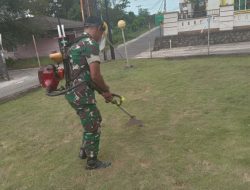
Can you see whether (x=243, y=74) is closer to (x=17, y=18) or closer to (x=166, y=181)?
(x=166, y=181)

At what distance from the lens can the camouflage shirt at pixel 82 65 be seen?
3250 mm

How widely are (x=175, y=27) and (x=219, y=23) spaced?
119 inches

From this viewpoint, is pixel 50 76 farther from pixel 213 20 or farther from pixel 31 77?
pixel 213 20

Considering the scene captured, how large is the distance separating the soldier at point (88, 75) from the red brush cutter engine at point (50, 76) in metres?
0.19

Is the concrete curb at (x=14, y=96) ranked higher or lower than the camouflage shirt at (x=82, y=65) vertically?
lower

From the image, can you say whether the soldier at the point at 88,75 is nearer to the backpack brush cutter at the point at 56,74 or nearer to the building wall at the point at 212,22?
the backpack brush cutter at the point at 56,74

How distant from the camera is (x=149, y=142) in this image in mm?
4301

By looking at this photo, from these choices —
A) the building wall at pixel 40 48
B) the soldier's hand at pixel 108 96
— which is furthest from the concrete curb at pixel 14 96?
the building wall at pixel 40 48

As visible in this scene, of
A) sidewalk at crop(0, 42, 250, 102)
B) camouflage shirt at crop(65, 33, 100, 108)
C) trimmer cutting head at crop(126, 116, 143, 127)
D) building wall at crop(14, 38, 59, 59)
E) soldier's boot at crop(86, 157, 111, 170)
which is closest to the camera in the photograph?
camouflage shirt at crop(65, 33, 100, 108)

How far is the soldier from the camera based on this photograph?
3.25 metres

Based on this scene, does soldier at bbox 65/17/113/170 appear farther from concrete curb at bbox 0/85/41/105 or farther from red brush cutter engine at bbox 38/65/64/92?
concrete curb at bbox 0/85/41/105

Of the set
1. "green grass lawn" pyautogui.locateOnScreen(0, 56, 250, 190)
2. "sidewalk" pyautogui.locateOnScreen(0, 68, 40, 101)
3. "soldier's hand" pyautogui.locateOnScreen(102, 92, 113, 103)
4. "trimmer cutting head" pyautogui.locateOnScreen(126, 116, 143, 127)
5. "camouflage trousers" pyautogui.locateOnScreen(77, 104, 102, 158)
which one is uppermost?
"soldier's hand" pyautogui.locateOnScreen(102, 92, 113, 103)

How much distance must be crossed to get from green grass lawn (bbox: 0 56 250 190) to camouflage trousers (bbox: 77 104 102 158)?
31 cm

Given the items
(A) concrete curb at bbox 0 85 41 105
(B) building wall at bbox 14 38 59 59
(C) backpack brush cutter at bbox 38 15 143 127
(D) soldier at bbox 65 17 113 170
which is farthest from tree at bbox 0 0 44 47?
(D) soldier at bbox 65 17 113 170
